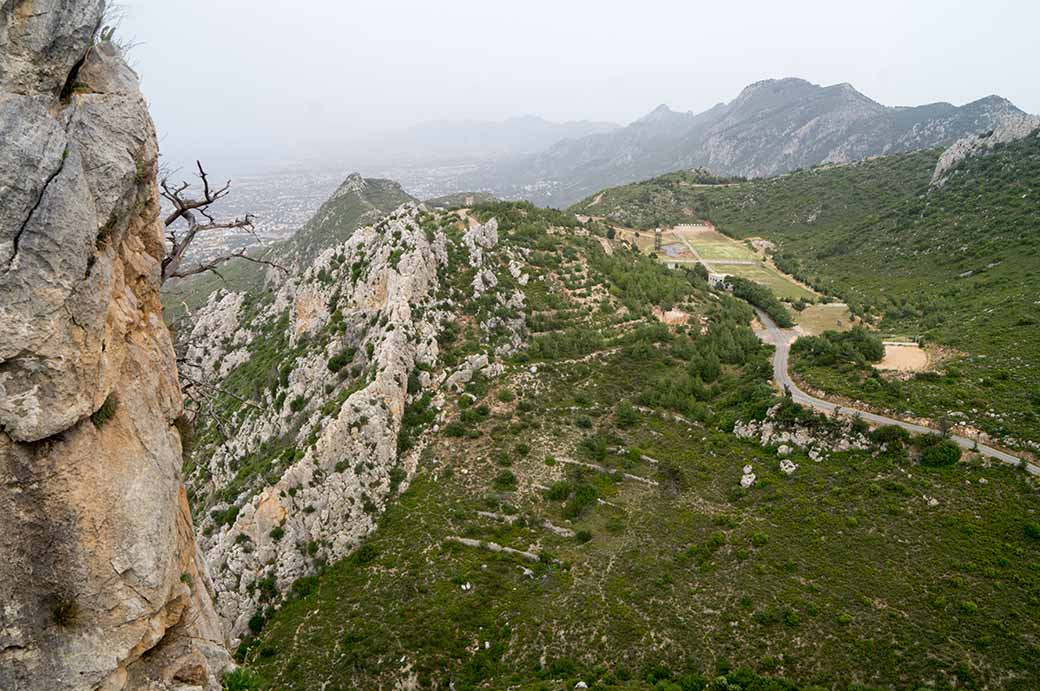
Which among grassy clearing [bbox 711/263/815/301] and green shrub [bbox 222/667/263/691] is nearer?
green shrub [bbox 222/667/263/691]

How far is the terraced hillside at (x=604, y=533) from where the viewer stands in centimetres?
2383

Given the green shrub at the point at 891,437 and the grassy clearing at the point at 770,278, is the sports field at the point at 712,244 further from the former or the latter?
the green shrub at the point at 891,437

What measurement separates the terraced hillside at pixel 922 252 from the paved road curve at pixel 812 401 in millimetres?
1275

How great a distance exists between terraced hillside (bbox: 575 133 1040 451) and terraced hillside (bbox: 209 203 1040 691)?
22.9 feet

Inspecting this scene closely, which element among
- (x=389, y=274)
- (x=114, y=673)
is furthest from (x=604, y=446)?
(x=114, y=673)

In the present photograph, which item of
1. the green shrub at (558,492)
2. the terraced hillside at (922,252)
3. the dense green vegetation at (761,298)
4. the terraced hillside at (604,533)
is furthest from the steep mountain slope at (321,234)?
the green shrub at (558,492)

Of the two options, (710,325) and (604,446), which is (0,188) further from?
(710,325)

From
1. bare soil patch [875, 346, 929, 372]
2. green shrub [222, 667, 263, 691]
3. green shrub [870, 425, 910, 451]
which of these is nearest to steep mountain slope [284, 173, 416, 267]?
bare soil patch [875, 346, 929, 372]

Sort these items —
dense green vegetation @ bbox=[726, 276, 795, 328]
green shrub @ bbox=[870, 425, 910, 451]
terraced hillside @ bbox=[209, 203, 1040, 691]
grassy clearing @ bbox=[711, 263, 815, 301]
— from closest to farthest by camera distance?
terraced hillside @ bbox=[209, 203, 1040, 691] → green shrub @ bbox=[870, 425, 910, 451] → dense green vegetation @ bbox=[726, 276, 795, 328] → grassy clearing @ bbox=[711, 263, 815, 301]

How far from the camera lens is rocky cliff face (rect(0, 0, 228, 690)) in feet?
25.0

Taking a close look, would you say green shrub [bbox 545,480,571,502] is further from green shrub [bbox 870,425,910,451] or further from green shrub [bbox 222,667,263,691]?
green shrub [bbox 222,667,263,691]

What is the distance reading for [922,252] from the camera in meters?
73.6

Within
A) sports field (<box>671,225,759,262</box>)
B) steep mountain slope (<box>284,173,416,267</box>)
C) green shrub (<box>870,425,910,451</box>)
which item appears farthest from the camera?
steep mountain slope (<box>284,173,416,267</box>)

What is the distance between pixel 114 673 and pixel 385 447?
26122 millimetres
